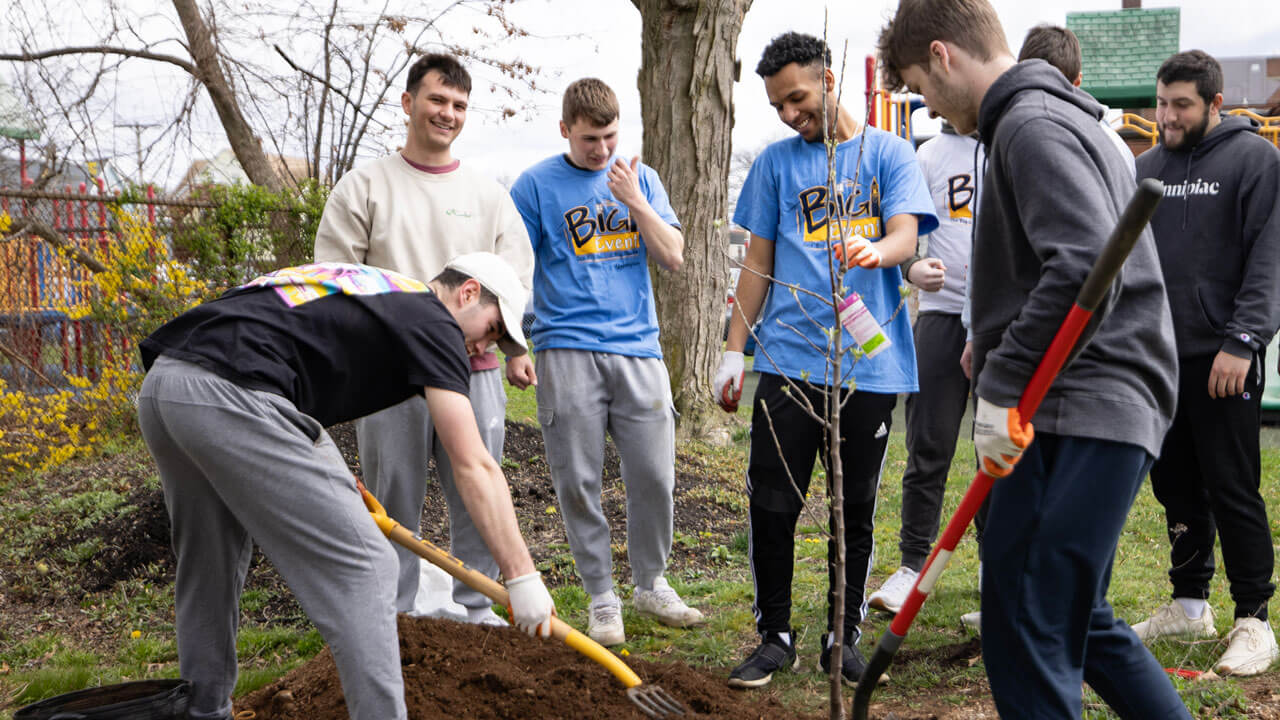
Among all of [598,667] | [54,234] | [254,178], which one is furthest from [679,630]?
[254,178]

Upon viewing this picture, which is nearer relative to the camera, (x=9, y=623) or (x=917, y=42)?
(x=917, y=42)

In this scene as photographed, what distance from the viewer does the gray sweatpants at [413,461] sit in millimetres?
3494

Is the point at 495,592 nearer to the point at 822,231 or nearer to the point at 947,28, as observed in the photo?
the point at 822,231

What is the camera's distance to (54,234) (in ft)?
21.5

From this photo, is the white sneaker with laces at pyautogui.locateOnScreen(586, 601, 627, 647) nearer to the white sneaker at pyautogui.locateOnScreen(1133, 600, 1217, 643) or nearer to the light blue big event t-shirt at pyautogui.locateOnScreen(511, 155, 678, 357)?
the light blue big event t-shirt at pyautogui.locateOnScreen(511, 155, 678, 357)

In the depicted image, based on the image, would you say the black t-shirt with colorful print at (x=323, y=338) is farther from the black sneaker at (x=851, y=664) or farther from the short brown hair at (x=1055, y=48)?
the short brown hair at (x=1055, y=48)

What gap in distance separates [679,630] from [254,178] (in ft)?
20.0

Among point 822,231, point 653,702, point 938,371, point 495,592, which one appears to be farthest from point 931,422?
point 495,592

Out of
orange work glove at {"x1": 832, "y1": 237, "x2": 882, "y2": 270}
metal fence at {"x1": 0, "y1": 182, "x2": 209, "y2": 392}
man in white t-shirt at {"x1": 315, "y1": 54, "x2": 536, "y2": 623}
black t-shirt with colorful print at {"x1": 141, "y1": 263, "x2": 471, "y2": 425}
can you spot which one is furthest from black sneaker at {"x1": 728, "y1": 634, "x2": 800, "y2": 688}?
metal fence at {"x1": 0, "y1": 182, "x2": 209, "y2": 392}

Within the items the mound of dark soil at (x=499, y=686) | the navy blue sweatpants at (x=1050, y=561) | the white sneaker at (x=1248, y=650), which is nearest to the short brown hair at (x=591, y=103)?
the mound of dark soil at (x=499, y=686)

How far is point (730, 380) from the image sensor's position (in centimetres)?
346

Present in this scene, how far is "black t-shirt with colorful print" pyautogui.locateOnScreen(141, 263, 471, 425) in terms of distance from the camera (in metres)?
2.31

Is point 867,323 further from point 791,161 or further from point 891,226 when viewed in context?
point 791,161

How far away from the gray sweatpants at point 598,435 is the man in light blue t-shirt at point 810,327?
1.49 ft
